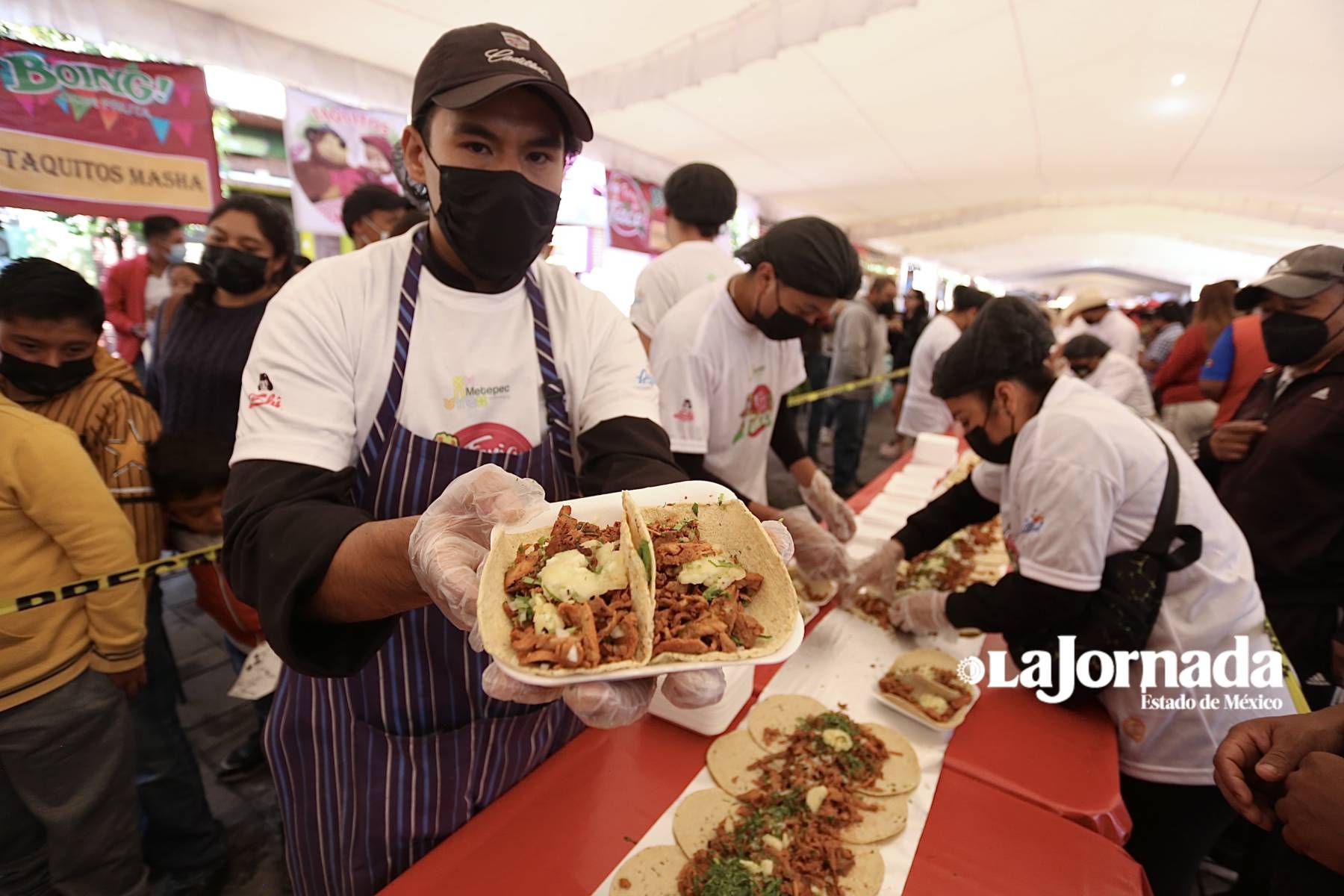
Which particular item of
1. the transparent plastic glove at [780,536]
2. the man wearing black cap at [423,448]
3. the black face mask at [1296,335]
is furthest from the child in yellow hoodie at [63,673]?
the black face mask at [1296,335]

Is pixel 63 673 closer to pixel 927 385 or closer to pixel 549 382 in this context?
pixel 549 382

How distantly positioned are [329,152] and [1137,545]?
6097 millimetres

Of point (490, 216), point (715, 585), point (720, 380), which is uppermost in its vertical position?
point (490, 216)

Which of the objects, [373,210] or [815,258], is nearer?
[815,258]

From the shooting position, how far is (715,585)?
117 cm

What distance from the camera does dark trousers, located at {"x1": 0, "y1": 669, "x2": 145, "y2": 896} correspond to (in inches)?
74.5

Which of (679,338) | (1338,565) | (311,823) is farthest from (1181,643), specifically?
(311,823)

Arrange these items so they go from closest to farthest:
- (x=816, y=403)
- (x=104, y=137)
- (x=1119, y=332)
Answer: (x=104, y=137)
(x=1119, y=332)
(x=816, y=403)

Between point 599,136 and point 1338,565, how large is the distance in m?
7.71

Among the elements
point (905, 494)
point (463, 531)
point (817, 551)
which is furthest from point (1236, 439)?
point (463, 531)

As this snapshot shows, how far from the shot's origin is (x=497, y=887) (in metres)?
1.38

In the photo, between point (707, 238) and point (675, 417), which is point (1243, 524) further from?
point (707, 238)

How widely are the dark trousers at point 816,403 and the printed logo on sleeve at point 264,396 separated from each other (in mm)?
7759

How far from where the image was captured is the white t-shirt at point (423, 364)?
126cm
